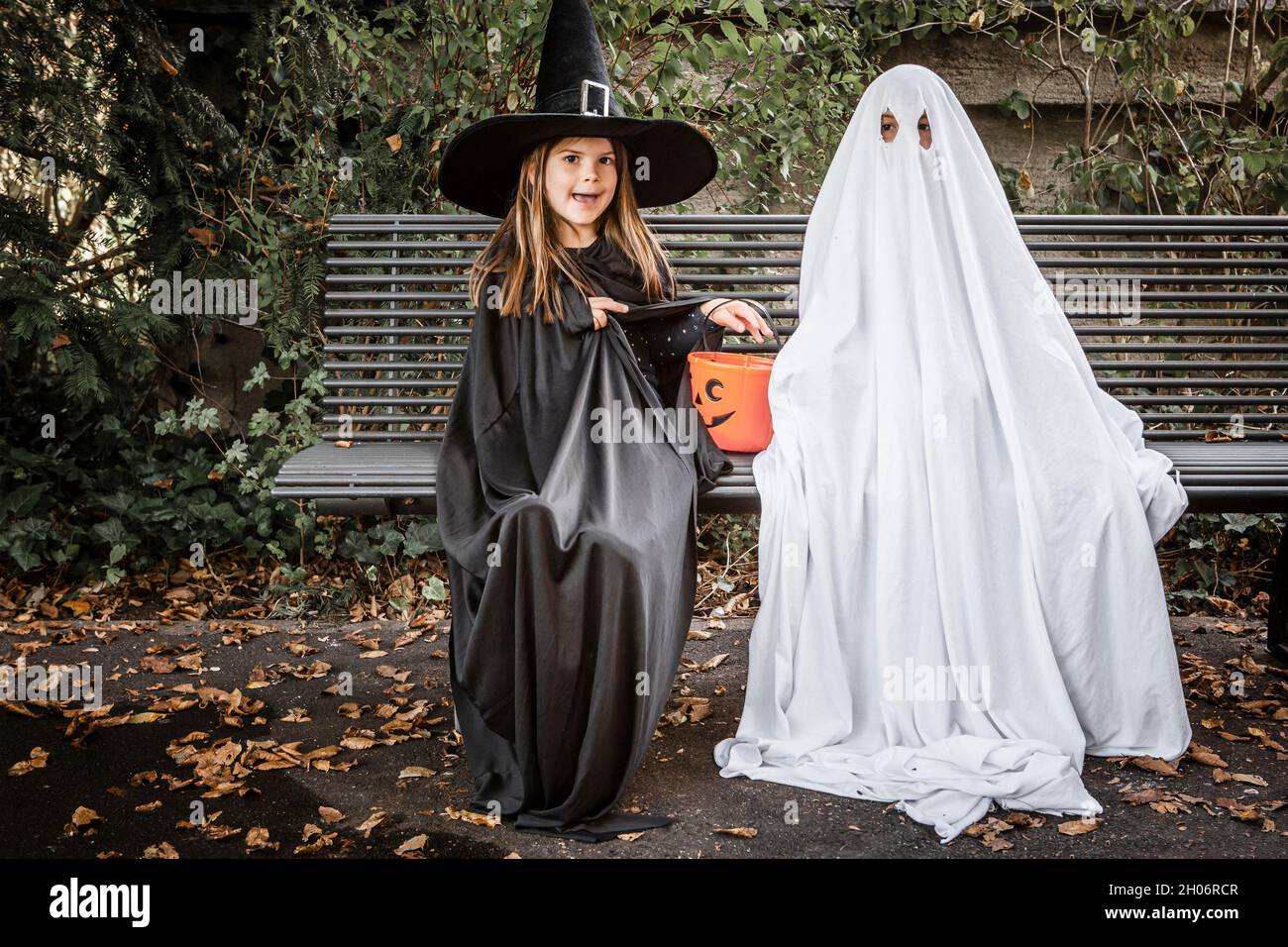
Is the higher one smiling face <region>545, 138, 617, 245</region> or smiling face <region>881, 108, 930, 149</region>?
smiling face <region>881, 108, 930, 149</region>

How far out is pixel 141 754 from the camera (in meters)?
3.48

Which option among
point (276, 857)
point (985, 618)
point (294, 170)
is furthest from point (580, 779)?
point (294, 170)

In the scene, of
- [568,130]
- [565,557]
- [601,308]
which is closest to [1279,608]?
[601,308]

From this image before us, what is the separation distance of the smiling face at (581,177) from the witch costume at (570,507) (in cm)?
6

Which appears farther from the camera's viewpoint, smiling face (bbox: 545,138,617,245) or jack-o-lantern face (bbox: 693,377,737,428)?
jack-o-lantern face (bbox: 693,377,737,428)

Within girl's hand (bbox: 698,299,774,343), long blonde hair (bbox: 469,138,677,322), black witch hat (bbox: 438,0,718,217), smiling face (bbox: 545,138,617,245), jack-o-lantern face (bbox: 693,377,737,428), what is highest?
black witch hat (bbox: 438,0,718,217)

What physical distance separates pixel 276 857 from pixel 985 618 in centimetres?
191

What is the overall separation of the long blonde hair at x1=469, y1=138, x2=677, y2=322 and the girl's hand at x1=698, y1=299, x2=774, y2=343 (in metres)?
0.18

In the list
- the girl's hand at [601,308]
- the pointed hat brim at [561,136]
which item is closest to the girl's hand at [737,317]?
the girl's hand at [601,308]

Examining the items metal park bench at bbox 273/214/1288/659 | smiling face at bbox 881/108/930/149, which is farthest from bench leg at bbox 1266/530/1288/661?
smiling face at bbox 881/108/930/149

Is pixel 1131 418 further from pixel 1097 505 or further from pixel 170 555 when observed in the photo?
pixel 170 555

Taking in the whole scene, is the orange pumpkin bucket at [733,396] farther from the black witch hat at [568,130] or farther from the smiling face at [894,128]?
the smiling face at [894,128]

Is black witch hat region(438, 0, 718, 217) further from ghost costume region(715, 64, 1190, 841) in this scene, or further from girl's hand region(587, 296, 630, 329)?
ghost costume region(715, 64, 1190, 841)

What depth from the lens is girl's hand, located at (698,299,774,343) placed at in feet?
11.6
